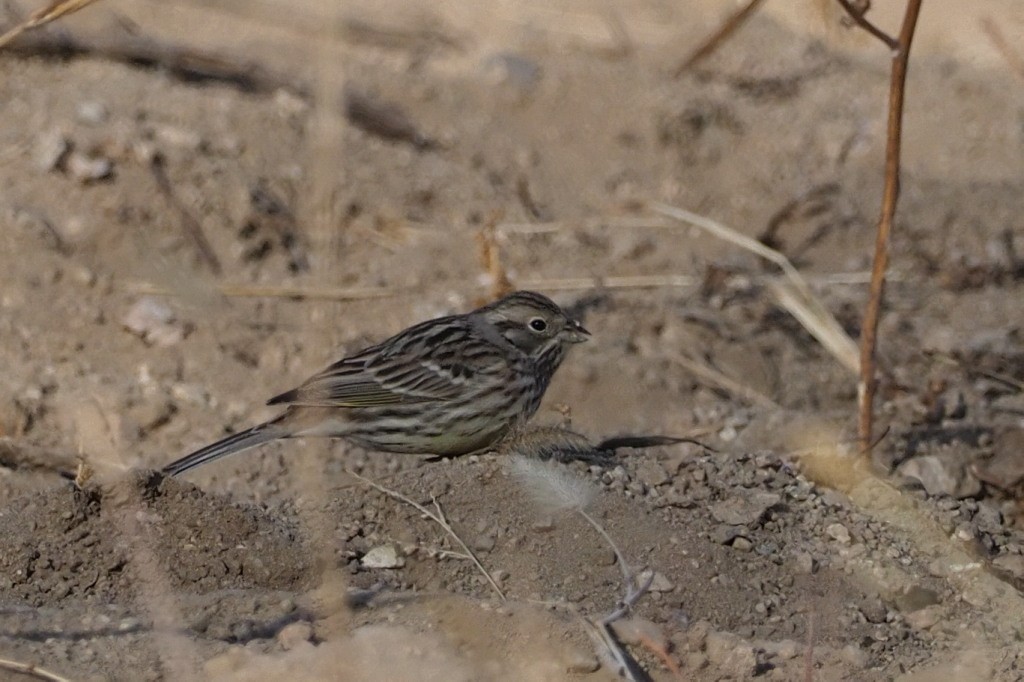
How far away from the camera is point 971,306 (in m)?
7.92

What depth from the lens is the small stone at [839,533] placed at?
4.76 m

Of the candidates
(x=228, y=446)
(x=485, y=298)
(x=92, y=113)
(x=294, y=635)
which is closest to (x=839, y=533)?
(x=294, y=635)

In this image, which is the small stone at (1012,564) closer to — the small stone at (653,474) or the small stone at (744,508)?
the small stone at (744,508)

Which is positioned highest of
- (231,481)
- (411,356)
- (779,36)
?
(779,36)

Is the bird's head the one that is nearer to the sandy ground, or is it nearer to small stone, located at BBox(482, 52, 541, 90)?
the sandy ground

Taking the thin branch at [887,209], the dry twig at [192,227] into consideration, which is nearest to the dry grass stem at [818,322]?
the thin branch at [887,209]

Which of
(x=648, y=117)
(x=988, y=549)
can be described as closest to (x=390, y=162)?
(x=648, y=117)

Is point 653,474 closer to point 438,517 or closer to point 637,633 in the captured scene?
point 438,517

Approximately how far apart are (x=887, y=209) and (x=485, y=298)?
259 centimetres

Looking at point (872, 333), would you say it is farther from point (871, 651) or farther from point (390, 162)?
point (390, 162)

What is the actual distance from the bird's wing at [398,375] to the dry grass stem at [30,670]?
7.39 feet

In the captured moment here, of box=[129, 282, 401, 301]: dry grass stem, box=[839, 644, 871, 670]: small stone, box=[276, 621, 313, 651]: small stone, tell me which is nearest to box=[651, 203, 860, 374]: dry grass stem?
box=[129, 282, 401, 301]: dry grass stem

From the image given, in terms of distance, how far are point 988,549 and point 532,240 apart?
3954mm

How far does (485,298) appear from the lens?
7.44m
